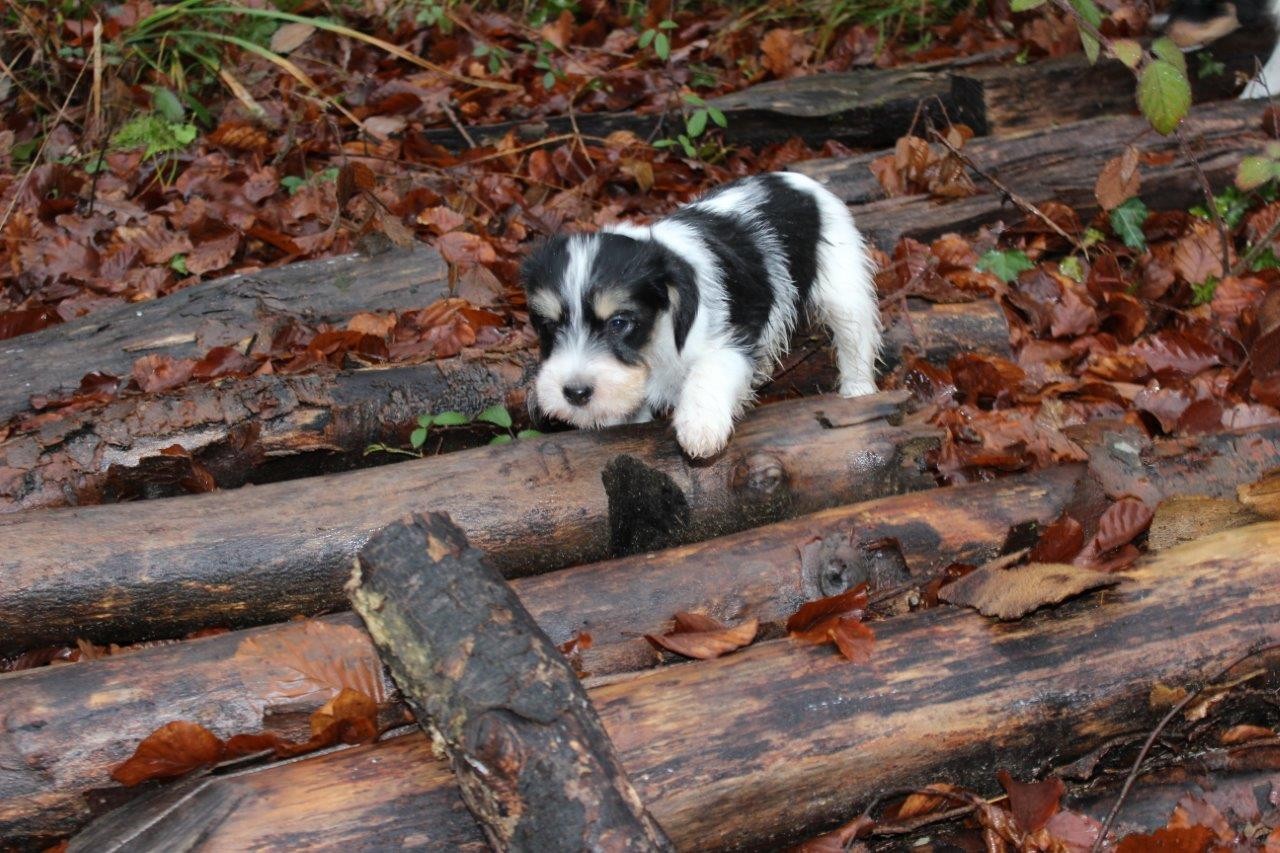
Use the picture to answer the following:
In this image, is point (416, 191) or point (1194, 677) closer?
point (1194, 677)

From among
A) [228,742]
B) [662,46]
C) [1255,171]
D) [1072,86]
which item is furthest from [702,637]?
[662,46]

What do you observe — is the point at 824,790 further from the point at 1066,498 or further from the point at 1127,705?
the point at 1066,498

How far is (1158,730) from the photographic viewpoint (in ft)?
9.82

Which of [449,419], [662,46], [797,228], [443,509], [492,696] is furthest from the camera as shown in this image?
[662,46]

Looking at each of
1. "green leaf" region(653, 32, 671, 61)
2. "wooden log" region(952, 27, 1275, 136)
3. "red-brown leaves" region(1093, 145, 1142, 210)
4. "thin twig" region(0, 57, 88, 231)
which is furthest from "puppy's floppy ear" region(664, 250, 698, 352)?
"thin twig" region(0, 57, 88, 231)

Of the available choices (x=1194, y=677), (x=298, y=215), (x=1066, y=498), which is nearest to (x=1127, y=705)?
(x=1194, y=677)

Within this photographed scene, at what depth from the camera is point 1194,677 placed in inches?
124

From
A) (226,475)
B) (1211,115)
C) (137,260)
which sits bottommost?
(226,475)

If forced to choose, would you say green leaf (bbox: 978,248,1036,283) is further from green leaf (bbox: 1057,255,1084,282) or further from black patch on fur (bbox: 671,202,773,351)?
black patch on fur (bbox: 671,202,773,351)

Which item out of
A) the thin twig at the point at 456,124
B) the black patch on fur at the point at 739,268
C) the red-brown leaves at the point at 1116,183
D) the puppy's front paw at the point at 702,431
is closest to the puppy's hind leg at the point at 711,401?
the puppy's front paw at the point at 702,431

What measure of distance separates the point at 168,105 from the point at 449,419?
13.8 ft

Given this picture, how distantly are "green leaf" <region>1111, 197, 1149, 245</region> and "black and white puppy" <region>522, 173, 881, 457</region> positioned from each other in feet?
5.25

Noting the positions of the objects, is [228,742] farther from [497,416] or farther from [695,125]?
[695,125]

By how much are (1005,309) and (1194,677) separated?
2.66m
